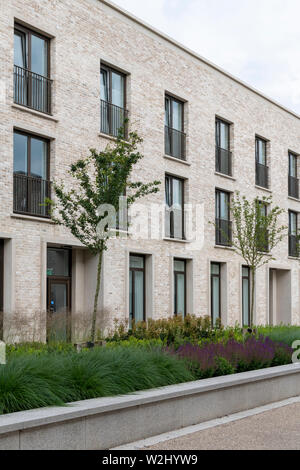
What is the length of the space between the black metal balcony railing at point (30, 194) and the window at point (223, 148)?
10.1m

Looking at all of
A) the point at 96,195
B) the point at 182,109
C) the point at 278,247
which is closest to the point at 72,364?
the point at 96,195

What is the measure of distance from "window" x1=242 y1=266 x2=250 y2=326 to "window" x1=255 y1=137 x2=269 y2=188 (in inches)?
163

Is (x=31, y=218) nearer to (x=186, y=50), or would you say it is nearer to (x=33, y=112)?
(x=33, y=112)

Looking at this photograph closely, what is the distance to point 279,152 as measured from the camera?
32.2m

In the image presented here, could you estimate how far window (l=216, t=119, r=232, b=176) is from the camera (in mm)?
27453

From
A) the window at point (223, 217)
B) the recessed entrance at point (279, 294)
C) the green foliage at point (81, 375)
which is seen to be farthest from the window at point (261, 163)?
the green foliage at point (81, 375)

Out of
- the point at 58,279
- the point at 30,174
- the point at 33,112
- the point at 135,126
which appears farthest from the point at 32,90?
the point at 58,279

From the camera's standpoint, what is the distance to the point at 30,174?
18906mm

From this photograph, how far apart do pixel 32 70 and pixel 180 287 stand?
9606 millimetres

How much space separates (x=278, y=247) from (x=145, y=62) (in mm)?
12004

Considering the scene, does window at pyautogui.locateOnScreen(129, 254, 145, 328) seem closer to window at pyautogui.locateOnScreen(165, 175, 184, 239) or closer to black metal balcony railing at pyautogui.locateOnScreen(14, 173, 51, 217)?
window at pyautogui.locateOnScreen(165, 175, 184, 239)

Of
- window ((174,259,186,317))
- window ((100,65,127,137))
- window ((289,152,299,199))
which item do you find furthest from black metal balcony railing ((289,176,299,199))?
window ((100,65,127,137))

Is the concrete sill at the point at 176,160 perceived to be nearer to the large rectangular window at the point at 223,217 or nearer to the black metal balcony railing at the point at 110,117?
the black metal balcony railing at the point at 110,117
